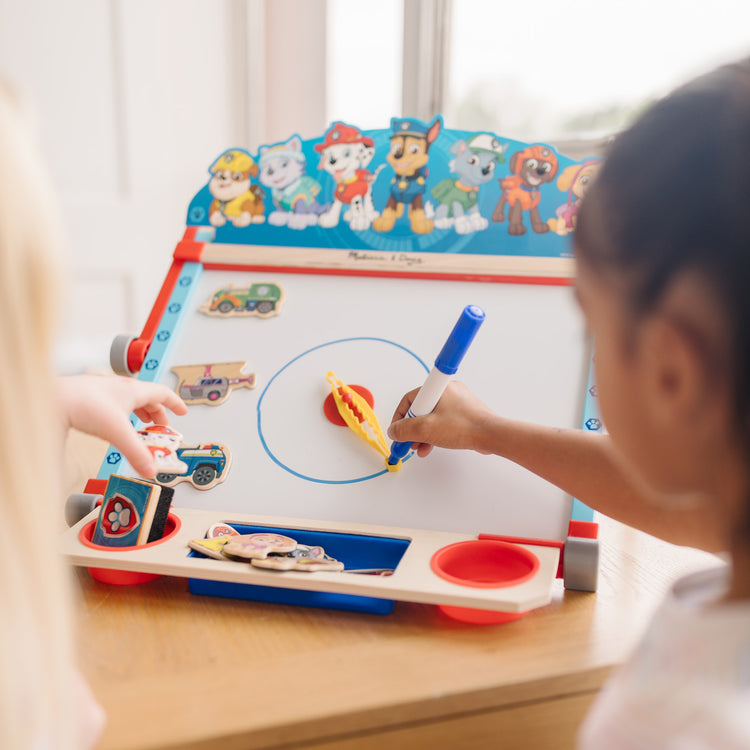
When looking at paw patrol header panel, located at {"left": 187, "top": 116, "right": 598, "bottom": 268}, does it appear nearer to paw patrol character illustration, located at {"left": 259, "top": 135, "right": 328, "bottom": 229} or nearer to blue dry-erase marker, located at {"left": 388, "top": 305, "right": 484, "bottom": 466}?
paw patrol character illustration, located at {"left": 259, "top": 135, "right": 328, "bottom": 229}

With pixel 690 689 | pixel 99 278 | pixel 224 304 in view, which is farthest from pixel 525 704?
pixel 99 278

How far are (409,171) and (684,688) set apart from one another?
608mm

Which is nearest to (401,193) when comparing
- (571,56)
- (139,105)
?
(571,56)

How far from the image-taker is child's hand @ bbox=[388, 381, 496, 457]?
1.92 feet

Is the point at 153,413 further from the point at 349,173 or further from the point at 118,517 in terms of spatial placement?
the point at 349,173

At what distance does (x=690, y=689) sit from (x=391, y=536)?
0.29m

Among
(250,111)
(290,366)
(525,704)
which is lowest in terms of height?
(525,704)

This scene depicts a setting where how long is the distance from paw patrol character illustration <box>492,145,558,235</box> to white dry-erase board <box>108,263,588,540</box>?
8cm

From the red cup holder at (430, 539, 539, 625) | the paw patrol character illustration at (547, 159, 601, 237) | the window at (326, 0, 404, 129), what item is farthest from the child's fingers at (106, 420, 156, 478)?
the window at (326, 0, 404, 129)

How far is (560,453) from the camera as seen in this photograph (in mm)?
563

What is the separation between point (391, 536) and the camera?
55 cm

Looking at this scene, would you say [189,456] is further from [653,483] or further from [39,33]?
[39,33]

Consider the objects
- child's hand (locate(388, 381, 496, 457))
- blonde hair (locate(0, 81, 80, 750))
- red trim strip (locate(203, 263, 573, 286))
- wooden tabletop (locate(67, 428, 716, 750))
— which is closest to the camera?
blonde hair (locate(0, 81, 80, 750))

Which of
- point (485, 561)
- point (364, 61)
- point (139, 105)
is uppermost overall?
point (364, 61)
